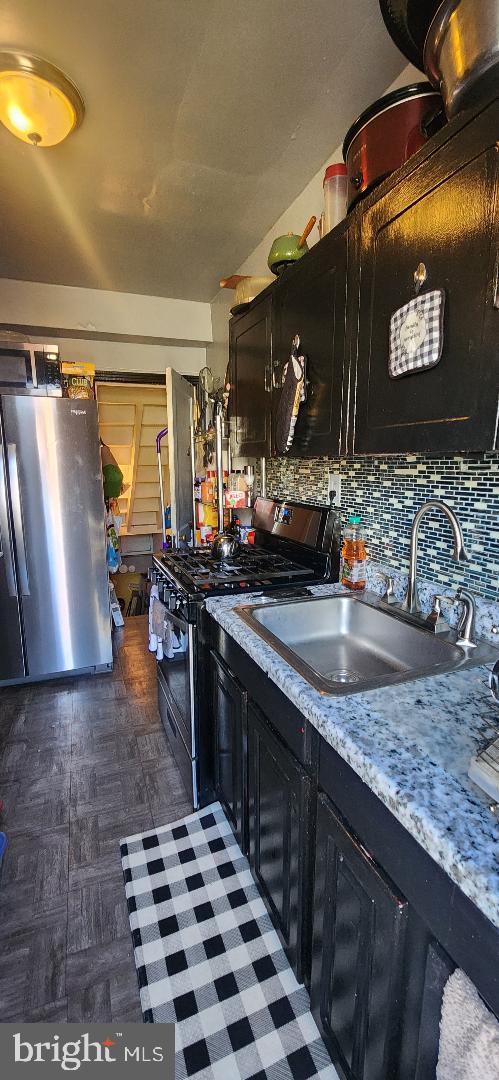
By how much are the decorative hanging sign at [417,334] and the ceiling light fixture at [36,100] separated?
1.41 m

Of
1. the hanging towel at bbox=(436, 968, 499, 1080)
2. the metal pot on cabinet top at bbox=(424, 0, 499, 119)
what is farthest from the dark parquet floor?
the metal pot on cabinet top at bbox=(424, 0, 499, 119)

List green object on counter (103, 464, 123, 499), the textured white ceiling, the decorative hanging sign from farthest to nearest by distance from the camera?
green object on counter (103, 464, 123, 499) < the textured white ceiling < the decorative hanging sign

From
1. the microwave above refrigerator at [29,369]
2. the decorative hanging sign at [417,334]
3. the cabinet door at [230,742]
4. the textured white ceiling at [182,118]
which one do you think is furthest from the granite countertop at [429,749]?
the microwave above refrigerator at [29,369]

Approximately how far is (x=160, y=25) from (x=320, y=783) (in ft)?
6.58

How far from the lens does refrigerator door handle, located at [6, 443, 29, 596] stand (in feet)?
8.13

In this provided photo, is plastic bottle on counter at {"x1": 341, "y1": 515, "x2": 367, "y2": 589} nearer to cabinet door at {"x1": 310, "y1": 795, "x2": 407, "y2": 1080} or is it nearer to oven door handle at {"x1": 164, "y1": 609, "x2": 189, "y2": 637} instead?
oven door handle at {"x1": 164, "y1": 609, "x2": 189, "y2": 637}

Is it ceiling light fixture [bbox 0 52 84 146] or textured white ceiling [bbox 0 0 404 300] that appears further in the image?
ceiling light fixture [bbox 0 52 84 146]

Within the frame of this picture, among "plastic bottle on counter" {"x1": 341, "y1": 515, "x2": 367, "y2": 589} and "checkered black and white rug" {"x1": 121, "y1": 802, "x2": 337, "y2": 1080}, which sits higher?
"plastic bottle on counter" {"x1": 341, "y1": 515, "x2": 367, "y2": 589}

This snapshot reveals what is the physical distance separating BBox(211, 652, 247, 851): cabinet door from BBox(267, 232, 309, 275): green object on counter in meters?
1.48

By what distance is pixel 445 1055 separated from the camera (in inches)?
21.5

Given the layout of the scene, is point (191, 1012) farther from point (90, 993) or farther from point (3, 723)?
point (3, 723)

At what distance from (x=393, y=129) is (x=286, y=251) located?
69 cm

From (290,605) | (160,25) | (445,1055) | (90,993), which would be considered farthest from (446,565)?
(160,25)

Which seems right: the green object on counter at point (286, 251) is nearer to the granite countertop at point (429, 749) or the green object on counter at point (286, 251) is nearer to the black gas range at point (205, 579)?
the black gas range at point (205, 579)
